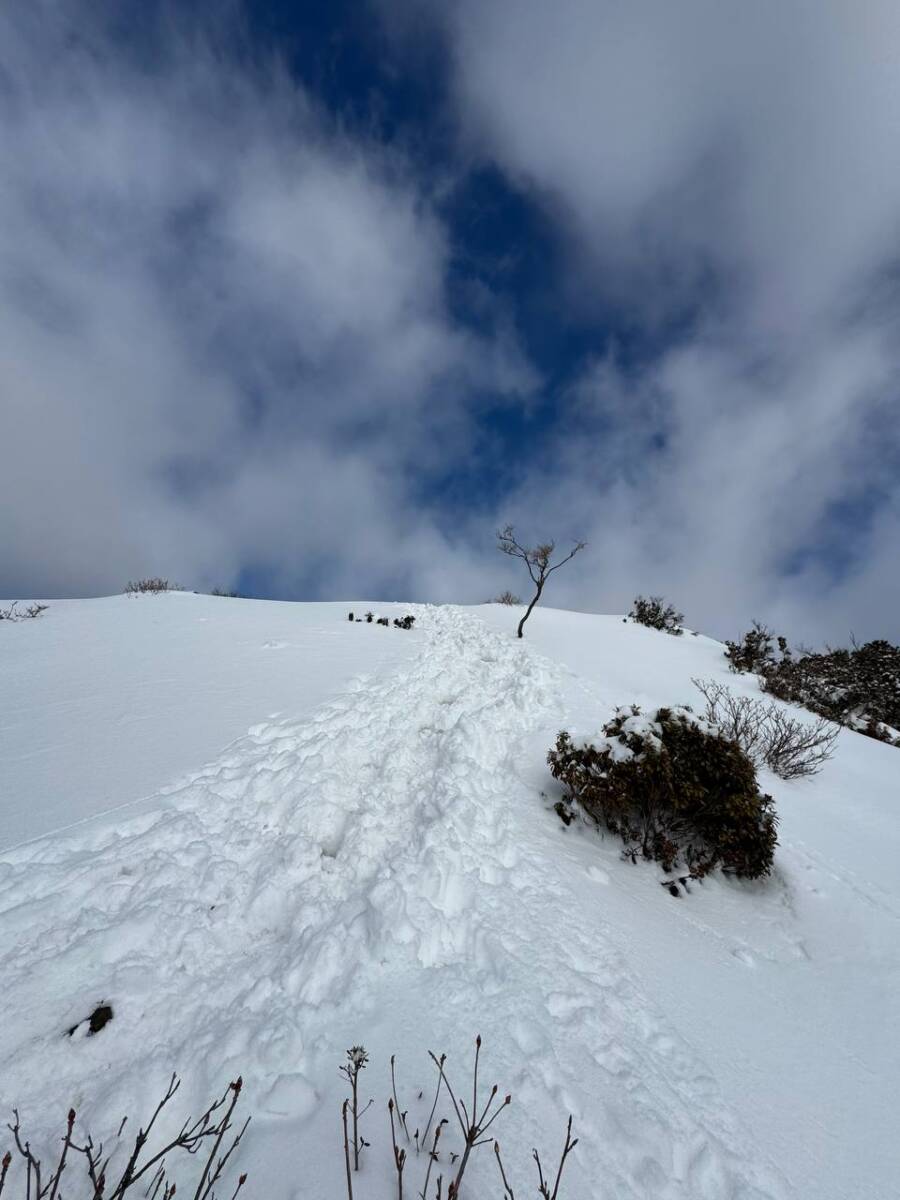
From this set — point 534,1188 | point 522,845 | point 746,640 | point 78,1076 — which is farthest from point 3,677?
point 746,640

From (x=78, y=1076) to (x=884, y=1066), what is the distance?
4.69 meters

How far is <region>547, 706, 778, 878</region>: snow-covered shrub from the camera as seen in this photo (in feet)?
14.7

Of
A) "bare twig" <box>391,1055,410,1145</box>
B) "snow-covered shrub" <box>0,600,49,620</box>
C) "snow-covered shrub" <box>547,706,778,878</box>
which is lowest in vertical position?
"bare twig" <box>391,1055,410,1145</box>

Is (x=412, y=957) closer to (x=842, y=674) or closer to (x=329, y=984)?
(x=329, y=984)

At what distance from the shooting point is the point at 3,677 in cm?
670

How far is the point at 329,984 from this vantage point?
114 inches

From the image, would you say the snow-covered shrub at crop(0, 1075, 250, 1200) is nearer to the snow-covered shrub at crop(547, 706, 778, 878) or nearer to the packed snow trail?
the packed snow trail

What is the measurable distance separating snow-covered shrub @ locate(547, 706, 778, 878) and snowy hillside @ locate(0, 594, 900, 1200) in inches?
12.1

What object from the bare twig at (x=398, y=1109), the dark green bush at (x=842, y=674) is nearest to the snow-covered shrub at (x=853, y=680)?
the dark green bush at (x=842, y=674)

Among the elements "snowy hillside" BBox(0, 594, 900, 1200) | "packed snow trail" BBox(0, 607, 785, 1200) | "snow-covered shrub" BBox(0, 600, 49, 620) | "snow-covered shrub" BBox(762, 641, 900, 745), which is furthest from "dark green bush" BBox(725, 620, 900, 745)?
"snow-covered shrub" BBox(0, 600, 49, 620)

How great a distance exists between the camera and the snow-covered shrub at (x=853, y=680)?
45.4 ft

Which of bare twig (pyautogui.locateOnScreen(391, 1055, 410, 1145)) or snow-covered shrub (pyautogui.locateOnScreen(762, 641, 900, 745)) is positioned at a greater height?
snow-covered shrub (pyautogui.locateOnScreen(762, 641, 900, 745))

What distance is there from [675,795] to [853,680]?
15.6 meters

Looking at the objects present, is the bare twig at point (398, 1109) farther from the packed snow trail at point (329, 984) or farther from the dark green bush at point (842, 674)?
the dark green bush at point (842, 674)
